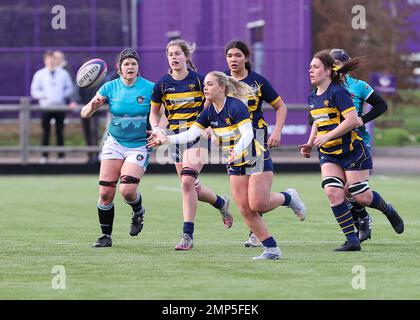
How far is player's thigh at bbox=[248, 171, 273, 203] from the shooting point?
36.5 ft

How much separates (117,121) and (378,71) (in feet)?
82.0

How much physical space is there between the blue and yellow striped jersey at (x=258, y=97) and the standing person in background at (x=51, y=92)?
13806 mm

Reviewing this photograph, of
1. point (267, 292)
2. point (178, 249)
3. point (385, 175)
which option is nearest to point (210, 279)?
point (267, 292)

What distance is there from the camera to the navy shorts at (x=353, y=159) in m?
12.0

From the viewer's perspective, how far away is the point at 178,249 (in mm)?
11922

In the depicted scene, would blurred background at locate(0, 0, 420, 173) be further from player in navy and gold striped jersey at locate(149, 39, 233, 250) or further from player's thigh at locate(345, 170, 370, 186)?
player's thigh at locate(345, 170, 370, 186)

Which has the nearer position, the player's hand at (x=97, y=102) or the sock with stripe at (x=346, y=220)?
the sock with stripe at (x=346, y=220)

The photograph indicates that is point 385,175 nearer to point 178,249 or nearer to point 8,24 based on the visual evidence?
point 8,24

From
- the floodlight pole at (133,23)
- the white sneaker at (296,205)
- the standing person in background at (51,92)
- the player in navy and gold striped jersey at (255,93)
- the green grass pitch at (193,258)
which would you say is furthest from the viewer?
the floodlight pole at (133,23)

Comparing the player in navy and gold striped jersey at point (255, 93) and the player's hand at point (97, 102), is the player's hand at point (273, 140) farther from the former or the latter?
the player's hand at point (97, 102)

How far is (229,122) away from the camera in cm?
1112

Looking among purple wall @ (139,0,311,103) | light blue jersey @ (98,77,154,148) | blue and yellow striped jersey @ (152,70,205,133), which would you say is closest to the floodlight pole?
purple wall @ (139,0,311,103)

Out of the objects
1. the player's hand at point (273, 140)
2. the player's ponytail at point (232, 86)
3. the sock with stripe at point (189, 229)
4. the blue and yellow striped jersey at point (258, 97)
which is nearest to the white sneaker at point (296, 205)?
the player's hand at point (273, 140)

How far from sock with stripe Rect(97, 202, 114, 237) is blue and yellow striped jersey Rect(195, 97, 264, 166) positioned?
1756 mm
